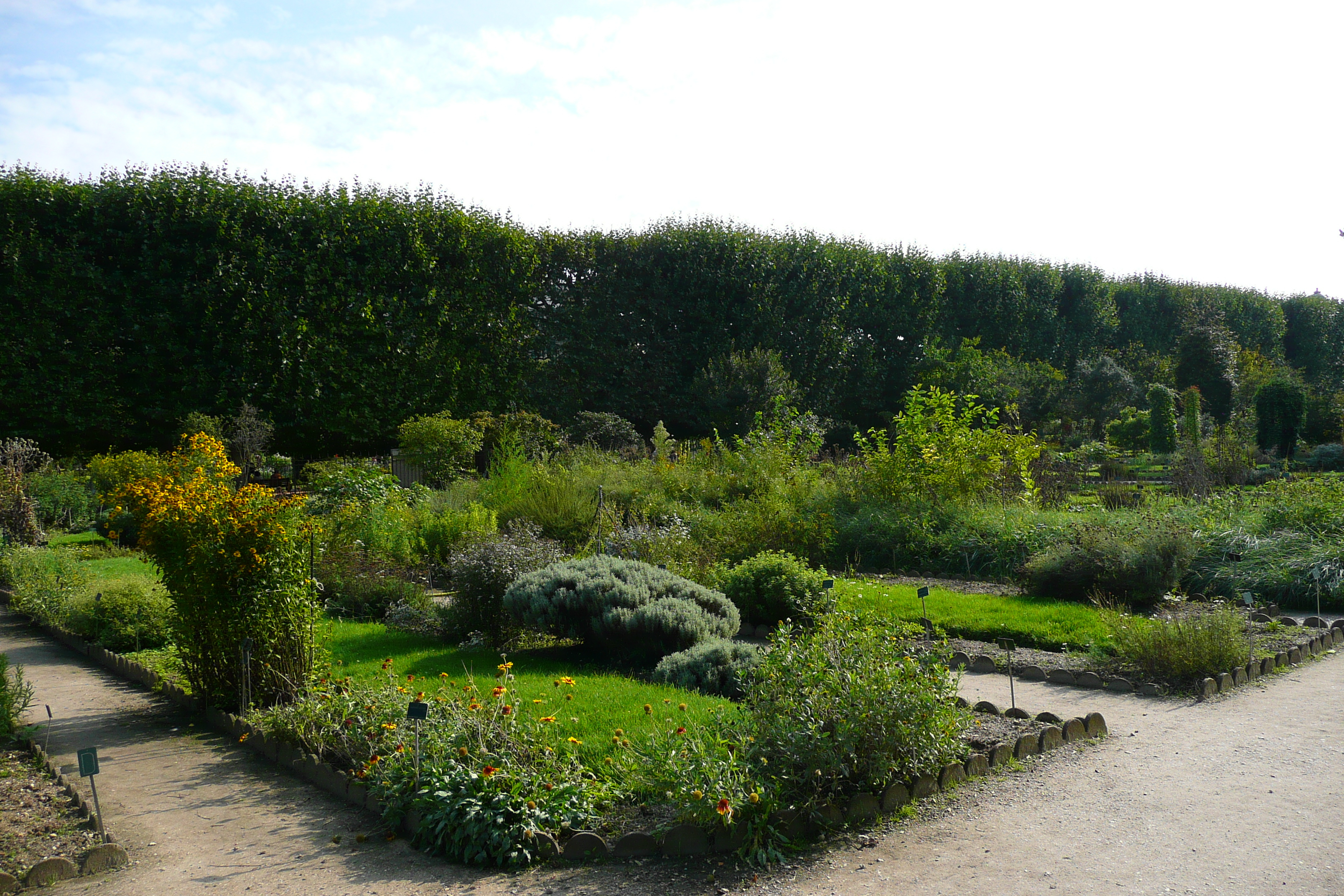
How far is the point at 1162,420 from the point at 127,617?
22075mm

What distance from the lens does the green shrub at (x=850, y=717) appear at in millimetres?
3711

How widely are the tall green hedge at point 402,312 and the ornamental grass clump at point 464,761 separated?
45.5 ft

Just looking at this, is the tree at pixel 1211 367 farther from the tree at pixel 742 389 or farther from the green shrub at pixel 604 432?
the green shrub at pixel 604 432

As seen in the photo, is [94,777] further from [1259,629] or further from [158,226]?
[158,226]

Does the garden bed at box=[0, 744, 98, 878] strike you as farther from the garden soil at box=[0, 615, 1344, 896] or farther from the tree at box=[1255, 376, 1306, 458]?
the tree at box=[1255, 376, 1306, 458]

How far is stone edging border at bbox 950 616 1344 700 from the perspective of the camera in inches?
219

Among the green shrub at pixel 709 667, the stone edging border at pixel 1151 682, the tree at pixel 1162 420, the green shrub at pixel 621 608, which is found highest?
the tree at pixel 1162 420

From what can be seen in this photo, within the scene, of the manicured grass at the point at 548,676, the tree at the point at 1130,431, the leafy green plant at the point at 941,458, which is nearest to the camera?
the manicured grass at the point at 548,676

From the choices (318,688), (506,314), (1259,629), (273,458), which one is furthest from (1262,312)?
(318,688)

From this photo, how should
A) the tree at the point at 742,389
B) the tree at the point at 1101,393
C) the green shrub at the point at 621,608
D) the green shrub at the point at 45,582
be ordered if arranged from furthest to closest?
the tree at the point at 1101,393, the tree at the point at 742,389, the green shrub at the point at 45,582, the green shrub at the point at 621,608

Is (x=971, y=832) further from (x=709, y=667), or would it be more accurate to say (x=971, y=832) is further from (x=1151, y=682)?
(x=1151, y=682)

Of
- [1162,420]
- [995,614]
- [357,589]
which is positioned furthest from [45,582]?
[1162,420]

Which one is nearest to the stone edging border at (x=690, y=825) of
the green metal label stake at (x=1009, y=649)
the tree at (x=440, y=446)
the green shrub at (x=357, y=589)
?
the green metal label stake at (x=1009, y=649)

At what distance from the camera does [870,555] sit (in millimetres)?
10367
